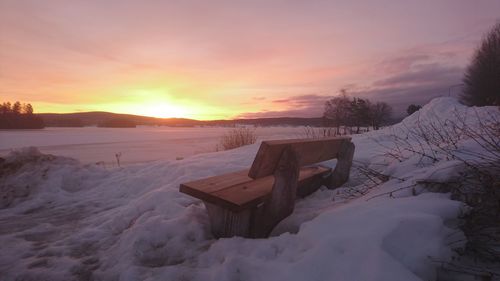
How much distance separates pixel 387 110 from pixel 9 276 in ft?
245

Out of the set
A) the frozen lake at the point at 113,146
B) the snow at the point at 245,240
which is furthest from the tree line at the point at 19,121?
the snow at the point at 245,240

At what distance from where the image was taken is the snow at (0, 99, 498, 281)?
187 cm

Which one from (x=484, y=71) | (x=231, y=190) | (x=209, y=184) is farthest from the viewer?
(x=484, y=71)

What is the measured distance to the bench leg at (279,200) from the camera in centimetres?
268

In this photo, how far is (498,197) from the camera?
2049mm

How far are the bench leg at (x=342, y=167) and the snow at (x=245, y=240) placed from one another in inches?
6.9

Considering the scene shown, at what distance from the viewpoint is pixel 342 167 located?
13.7ft

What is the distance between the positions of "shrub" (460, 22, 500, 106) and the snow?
957 inches

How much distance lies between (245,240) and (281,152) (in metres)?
0.81

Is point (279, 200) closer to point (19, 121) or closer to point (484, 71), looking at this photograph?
point (484, 71)

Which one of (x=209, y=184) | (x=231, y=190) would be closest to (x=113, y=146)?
(x=209, y=184)

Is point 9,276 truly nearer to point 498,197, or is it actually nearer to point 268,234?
point 268,234

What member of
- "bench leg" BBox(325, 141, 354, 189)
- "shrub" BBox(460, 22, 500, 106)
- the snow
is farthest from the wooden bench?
"shrub" BBox(460, 22, 500, 106)

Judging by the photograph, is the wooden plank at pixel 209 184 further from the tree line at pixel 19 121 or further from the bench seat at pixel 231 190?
the tree line at pixel 19 121
